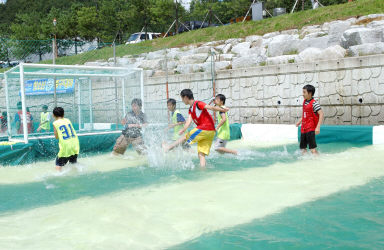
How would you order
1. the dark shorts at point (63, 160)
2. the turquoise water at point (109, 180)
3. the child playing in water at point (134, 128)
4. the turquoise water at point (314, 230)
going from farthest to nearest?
the child playing in water at point (134, 128)
the dark shorts at point (63, 160)
the turquoise water at point (109, 180)
the turquoise water at point (314, 230)

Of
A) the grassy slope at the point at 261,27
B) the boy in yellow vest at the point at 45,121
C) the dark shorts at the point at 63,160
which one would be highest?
the grassy slope at the point at 261,27

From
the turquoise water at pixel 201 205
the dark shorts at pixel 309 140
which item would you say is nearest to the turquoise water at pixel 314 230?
the turquoise water at pixel 201 205

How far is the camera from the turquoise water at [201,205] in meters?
3.74

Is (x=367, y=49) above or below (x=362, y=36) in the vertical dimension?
below

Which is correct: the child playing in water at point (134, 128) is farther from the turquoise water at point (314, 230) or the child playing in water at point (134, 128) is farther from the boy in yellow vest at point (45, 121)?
the turquoise water at point (314, 230)

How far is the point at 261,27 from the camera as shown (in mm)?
21594

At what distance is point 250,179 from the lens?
6.33 metres

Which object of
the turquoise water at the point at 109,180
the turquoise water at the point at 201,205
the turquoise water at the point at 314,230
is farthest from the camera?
the turquoise water at the point at 109,180

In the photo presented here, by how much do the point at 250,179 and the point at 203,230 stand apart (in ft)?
8.31

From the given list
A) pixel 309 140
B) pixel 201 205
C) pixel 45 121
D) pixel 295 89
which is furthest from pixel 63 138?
pixel 295 89

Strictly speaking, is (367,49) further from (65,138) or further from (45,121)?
(45,121)

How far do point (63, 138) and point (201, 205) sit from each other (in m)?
3.71

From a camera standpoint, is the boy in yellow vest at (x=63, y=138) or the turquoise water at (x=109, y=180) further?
the boy in yellow vest at (x=63, y=138)

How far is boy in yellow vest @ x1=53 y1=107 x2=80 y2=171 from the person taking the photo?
23.8ft
